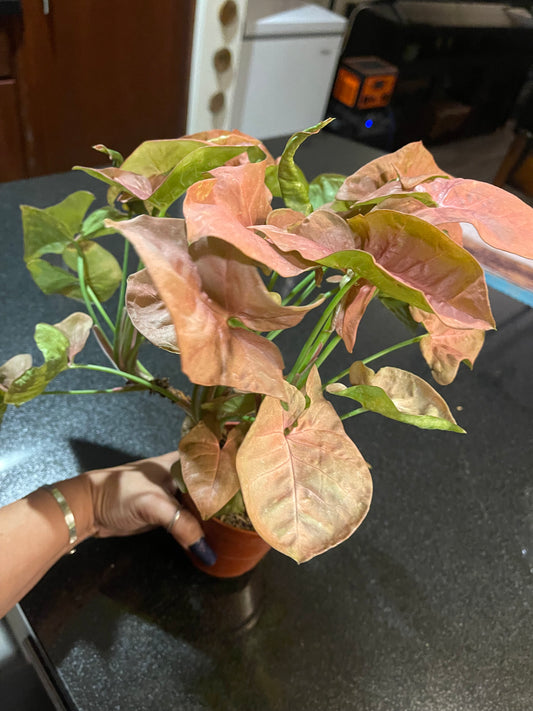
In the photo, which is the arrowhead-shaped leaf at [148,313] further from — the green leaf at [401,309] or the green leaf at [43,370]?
the green leaf at [401,309]

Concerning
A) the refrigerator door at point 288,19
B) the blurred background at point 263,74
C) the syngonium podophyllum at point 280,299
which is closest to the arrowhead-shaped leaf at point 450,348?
the syngonium podophyllum at point 280,299

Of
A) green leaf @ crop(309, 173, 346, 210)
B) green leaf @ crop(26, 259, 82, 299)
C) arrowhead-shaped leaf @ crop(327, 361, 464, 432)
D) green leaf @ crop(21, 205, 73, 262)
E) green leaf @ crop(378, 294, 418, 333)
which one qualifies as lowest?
green leaf @ crop(26, 259, 82, 299)

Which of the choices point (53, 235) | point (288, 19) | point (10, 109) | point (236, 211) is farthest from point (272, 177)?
point (288, 19)

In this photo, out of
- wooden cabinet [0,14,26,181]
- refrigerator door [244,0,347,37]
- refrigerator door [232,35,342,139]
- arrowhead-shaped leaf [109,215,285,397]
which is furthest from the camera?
refrigerator door [232,35,342,139]

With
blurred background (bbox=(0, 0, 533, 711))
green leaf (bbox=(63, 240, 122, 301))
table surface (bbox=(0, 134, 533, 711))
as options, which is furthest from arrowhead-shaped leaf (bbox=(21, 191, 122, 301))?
blurred background (bbox=(0, 0, 533, 711))

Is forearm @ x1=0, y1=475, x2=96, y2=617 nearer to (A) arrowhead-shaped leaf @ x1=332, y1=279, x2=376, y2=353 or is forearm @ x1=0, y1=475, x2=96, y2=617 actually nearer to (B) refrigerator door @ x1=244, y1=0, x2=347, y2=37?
(A) arrowhead-shaped leaf @ x1=332, y1=279, x2=376, y2=353

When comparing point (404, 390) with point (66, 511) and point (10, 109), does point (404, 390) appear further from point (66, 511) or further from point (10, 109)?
point (10, 109)
